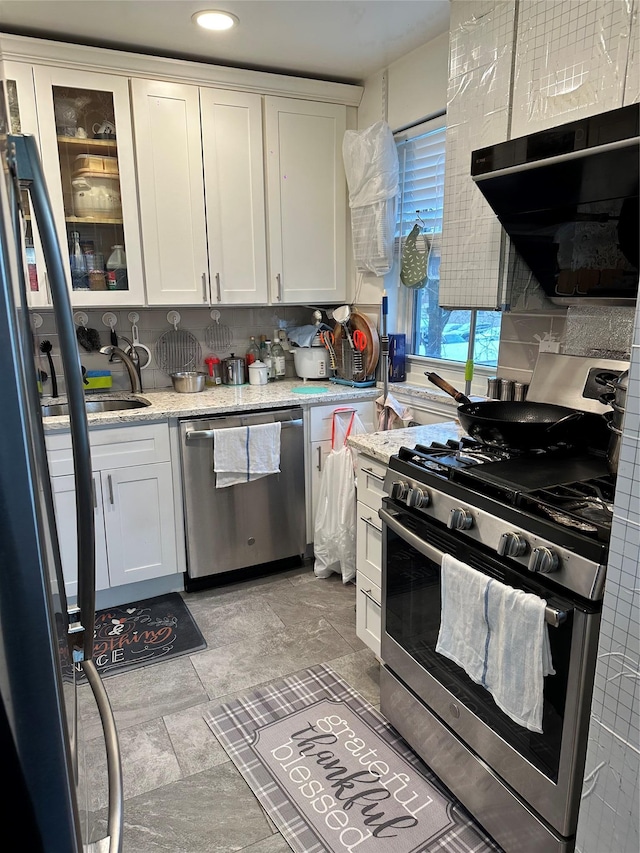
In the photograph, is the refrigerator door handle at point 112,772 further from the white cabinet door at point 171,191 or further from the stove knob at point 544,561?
the white cabinet door at point 171,191

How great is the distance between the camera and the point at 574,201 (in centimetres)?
161

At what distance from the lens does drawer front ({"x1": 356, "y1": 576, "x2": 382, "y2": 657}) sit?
2.05 m

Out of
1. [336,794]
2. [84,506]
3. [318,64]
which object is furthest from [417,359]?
[84,506]

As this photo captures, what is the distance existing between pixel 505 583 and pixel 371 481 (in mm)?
757

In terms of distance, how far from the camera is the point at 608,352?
179 centimetres

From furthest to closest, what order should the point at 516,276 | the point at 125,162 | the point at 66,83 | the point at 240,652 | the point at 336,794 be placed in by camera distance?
the point at 125,162, the point at 66,83, the point at 240,652, the point at 516,276, the point at 336,794

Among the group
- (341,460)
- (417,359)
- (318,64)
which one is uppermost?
(318,64)

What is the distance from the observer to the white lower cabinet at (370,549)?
2.01 m

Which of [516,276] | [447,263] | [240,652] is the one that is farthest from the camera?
[240,652]

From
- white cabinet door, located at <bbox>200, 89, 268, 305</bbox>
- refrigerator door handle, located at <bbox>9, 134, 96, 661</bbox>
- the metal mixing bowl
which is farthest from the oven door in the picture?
white cabinet door, located at <bbox>200, 89, 268, 305</bbox>

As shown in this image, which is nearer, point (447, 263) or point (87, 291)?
point (447, 263)

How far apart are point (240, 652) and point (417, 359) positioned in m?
1.67

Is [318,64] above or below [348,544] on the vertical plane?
above

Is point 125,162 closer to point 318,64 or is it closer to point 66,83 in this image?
point 66,83
